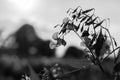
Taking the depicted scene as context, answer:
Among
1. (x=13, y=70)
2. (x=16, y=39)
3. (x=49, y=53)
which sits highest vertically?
(x=16, y=39)

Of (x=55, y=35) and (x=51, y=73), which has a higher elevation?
(x=55, y=35)

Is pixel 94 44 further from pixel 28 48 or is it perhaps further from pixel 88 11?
pixel 28 48

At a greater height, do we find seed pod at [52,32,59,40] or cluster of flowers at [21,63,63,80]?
seed pod at [52,32,59,40]

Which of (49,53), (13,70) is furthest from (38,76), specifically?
(49,53)

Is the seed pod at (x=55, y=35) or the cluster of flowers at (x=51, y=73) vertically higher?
the seed pod at (x=55, y=35)

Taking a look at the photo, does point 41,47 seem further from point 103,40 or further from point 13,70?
point 103,40

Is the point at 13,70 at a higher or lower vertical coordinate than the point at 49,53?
lower

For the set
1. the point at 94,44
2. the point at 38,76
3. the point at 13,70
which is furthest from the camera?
the point at 13,70

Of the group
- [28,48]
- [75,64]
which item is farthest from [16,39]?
[75,64]

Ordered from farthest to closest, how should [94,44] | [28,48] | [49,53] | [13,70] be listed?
1. [28,48]
2. [49,53]
3. [13,70]
4. [94,44]

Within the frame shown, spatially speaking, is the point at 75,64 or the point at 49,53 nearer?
the point at 75,64
